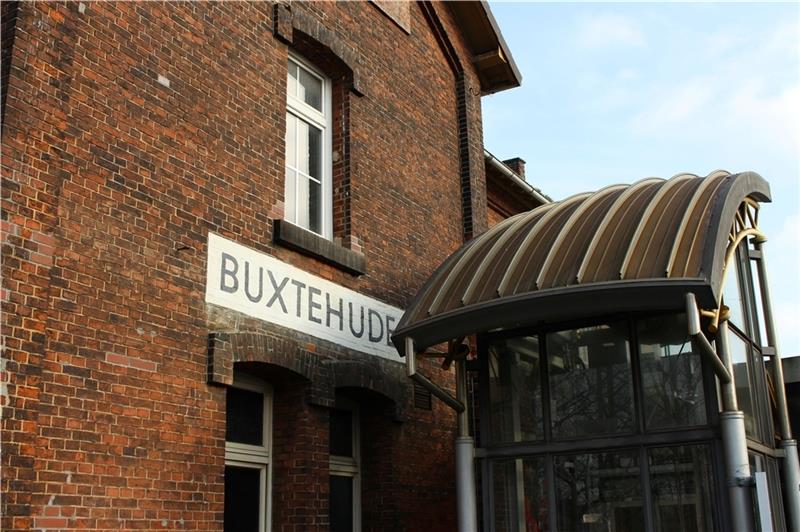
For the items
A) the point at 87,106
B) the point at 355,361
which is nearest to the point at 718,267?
the point at 355,361

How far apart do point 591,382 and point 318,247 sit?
10.5 feet

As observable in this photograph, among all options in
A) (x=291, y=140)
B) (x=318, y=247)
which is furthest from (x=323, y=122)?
(x=318, y=247)

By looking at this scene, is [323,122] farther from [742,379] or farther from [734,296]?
[742,379]

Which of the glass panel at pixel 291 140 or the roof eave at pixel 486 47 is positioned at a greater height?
the roof eave at pixel 486 47

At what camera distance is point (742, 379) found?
364 inches

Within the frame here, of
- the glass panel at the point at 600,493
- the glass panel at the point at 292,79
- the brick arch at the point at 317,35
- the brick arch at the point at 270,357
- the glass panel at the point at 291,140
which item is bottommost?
the glass panel at the point at 600,493

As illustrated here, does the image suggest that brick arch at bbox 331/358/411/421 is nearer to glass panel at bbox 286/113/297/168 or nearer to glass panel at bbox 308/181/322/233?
glass panel at bbox 308/181/322/233

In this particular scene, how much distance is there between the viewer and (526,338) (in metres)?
9.53

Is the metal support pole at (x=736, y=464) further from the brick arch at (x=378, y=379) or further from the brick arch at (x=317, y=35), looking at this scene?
the brick arch at (x=317, y=35)

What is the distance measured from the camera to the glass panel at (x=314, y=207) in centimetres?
1066

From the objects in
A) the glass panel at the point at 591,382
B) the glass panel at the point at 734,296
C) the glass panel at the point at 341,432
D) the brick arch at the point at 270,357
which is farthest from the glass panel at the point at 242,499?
the glass panel at the point at 734,296

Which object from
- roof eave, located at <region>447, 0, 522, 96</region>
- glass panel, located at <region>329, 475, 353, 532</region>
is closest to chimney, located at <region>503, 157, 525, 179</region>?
roof eave, located at <region>447, 0, 522, 96</region>

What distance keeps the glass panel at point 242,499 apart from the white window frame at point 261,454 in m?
0.04

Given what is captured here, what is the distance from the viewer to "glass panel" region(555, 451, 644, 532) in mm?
8453
